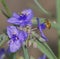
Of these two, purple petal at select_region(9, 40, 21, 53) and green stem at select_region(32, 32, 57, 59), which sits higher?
purple petal at select_region(9, 40, 21, 53)

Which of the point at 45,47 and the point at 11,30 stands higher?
the point at 11,30

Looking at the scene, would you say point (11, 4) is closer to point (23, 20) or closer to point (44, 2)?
point (44, 2)

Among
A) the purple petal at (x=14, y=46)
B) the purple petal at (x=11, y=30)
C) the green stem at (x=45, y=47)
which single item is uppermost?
the purple petal at (x=11, y=30)

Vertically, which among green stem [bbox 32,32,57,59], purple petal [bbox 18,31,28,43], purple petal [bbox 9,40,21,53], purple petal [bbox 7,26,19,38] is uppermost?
purple petal [bbox 7,26,19,38]

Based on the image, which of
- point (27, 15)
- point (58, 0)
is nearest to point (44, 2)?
point (58, 0)

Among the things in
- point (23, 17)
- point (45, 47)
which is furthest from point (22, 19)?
point (45, 47)

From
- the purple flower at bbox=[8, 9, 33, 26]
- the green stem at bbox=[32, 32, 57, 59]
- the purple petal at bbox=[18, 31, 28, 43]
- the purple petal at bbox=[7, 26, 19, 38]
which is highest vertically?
the purple flower at bbox=[8, 9, 33, 26]

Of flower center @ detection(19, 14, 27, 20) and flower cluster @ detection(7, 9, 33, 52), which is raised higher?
flower center @ detection(19, 14, 27, 20)

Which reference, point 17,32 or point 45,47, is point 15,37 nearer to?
point 17,32
